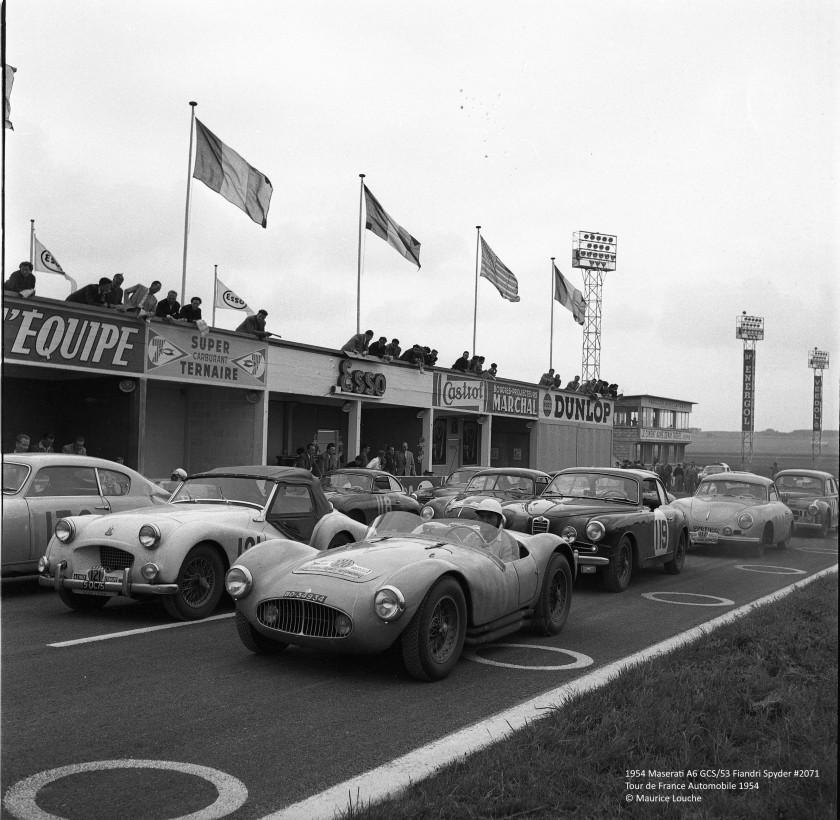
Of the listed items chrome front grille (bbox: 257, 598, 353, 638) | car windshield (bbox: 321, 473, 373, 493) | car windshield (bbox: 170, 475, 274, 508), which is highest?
car windshield (bbox: 170, 475, 274, 508)

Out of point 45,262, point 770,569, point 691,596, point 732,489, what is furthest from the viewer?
point 45,262

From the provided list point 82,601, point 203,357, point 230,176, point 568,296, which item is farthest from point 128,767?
point 568,296

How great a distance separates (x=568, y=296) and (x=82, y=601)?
95.5 feet

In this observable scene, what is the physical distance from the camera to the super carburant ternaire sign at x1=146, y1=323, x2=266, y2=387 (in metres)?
19.9

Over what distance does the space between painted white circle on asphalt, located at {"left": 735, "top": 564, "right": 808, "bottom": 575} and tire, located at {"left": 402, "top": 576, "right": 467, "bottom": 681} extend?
8.23 meters

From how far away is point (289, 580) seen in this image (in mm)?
6297

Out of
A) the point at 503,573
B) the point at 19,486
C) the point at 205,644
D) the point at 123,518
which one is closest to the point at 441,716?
the point at 503,573

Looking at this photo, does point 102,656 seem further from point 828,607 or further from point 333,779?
point 828,607

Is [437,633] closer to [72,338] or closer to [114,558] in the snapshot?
[114,558]

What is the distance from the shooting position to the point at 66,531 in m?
8.03

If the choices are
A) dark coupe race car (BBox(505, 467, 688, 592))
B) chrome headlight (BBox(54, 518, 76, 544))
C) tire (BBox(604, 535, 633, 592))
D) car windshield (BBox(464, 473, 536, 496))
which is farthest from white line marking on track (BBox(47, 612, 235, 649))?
car windshield (BBox(464, 473, 536, 496))

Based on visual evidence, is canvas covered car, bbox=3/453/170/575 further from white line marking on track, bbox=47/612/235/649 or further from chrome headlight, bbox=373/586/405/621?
chrome headlight, bbox=373/586/405/621

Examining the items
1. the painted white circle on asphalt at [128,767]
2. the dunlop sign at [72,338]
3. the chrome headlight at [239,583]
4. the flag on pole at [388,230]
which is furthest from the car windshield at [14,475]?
the flag on pole at [388,230]

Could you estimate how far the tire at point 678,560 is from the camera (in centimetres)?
1276
